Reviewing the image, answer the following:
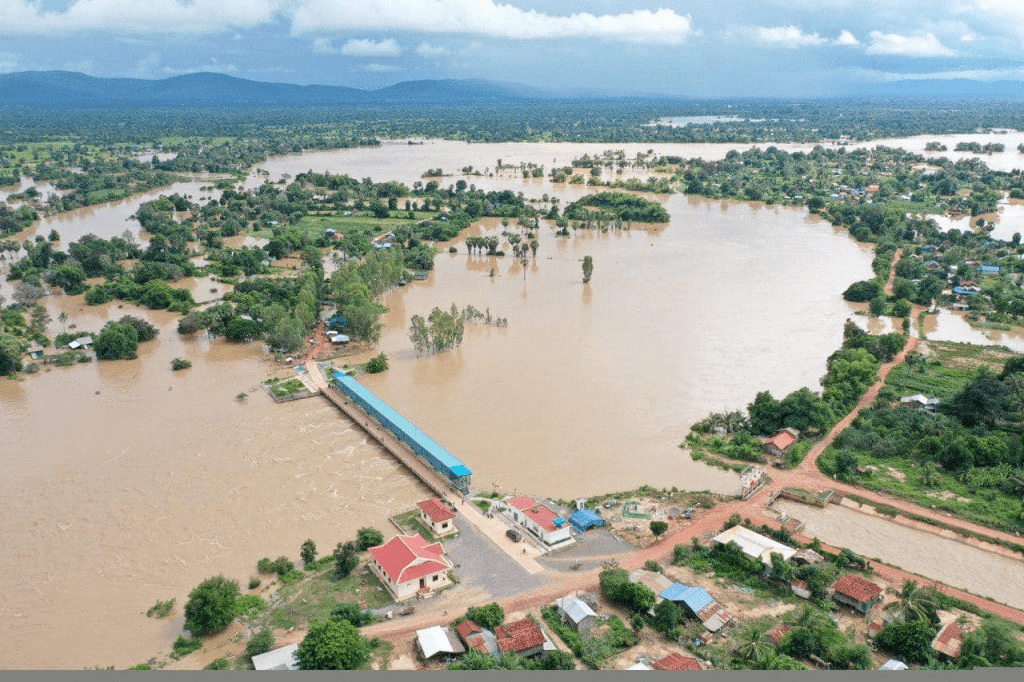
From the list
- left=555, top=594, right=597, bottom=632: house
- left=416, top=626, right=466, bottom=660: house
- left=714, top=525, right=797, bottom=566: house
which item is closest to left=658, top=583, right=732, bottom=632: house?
left=555, top=594, right=597, bottom=632: house

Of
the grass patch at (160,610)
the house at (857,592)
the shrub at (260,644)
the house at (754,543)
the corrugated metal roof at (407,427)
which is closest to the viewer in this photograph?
the shrub at (260,644)

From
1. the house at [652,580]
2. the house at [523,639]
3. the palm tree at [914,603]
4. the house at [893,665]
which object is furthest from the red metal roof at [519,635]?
the palm tree at [914,603]

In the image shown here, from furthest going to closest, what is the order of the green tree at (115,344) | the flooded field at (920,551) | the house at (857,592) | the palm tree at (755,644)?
the green tree at (115,344) → the flooded field at (920,551) → the house at (857,592) → the palm tree at (755,644)

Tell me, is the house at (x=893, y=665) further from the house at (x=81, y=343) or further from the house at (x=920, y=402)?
the house at (x=81, y=343)

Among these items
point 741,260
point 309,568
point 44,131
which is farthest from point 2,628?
point 44,131

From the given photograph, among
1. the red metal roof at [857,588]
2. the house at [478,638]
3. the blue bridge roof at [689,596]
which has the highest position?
the red metal roof at [857,588]

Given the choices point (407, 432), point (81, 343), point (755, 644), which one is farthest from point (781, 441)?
point (81, 343)
